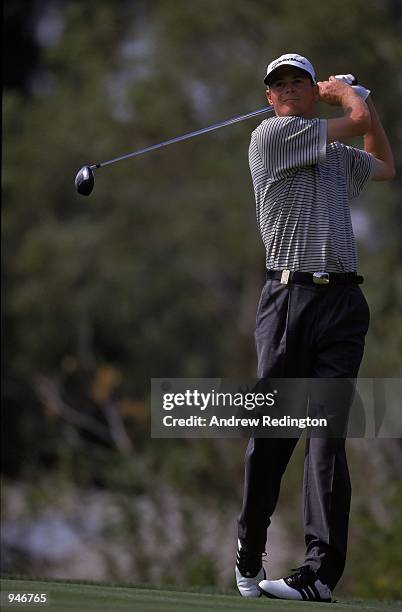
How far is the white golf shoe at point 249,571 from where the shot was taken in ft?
13.3

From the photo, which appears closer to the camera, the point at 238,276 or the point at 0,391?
the point at 0,391

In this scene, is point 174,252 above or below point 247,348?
above

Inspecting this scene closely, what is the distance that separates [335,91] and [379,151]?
317 millimetres

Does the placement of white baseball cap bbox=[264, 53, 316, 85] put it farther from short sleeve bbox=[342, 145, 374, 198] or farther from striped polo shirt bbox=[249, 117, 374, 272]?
short sleeve bbox=[342, 145, 374, 198]

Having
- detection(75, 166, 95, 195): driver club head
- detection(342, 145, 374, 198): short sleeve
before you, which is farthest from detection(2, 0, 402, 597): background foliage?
detection(342, 145, 374, 198): short sleeve

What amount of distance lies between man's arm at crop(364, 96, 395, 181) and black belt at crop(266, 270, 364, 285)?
1.28 feet

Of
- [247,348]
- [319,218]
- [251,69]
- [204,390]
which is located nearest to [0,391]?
[247,348]

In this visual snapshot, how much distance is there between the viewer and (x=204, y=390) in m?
6.71

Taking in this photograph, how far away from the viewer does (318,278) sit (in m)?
3.91

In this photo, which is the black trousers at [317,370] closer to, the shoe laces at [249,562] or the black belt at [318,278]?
the black belt at [318,278]

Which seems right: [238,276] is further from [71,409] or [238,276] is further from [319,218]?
[319,218]

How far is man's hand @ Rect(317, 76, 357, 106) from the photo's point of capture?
158 inches

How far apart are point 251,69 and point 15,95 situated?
355 centimetres

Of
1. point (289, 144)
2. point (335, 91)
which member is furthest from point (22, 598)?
point (335, 91)
